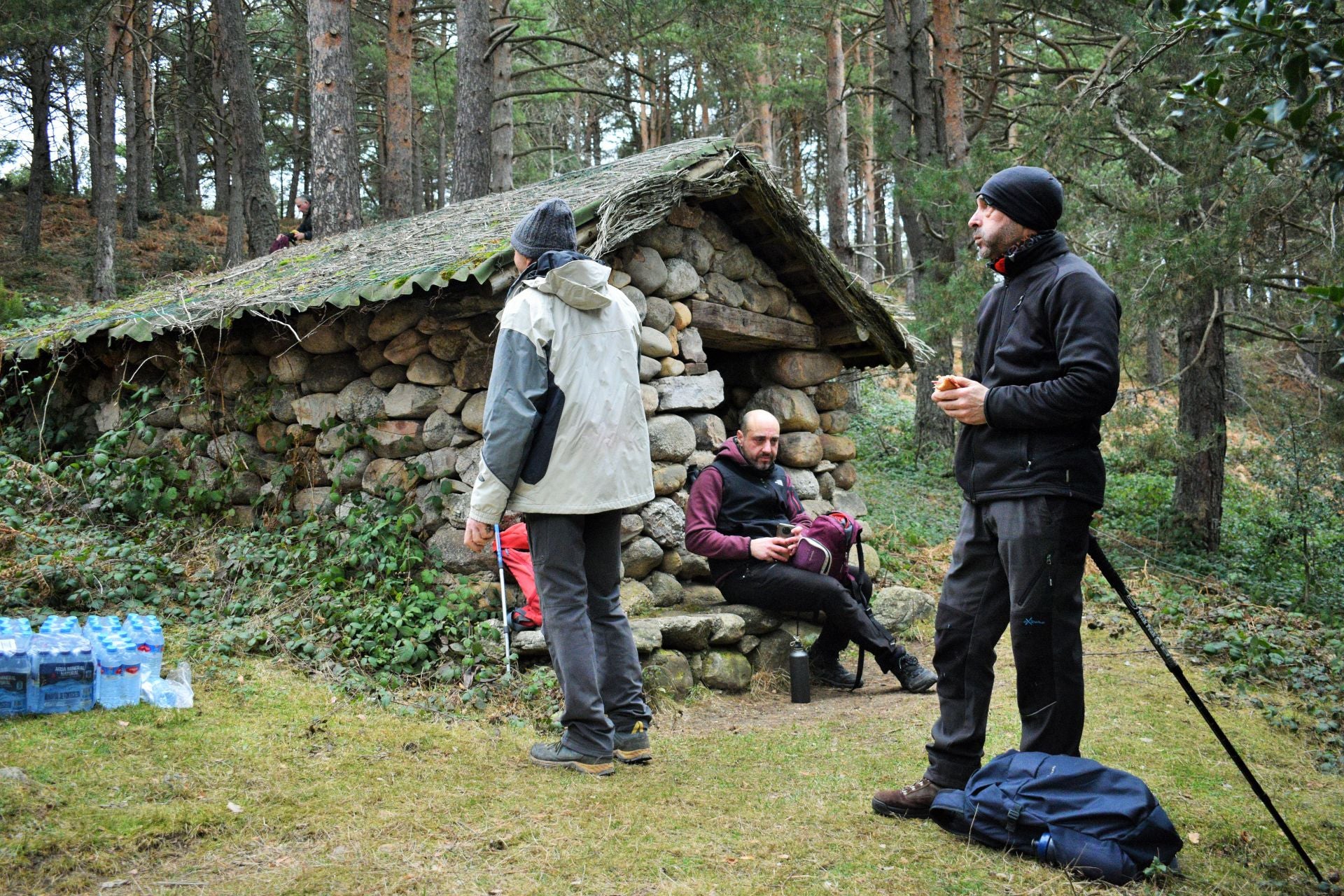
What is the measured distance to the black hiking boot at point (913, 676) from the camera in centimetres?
529

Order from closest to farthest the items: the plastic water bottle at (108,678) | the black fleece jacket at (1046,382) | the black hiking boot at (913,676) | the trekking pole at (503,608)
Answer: the black fleece jacket at (1046,382) < the plastic water bottle at (108,678) < the trekking pole at (503,608) < the black hiking boot at (913,676)

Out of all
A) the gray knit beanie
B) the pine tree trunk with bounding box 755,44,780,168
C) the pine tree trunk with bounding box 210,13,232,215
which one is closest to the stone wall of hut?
the gray knit beanie

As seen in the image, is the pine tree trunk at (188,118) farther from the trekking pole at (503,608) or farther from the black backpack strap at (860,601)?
the black backpack strap at (860,601)

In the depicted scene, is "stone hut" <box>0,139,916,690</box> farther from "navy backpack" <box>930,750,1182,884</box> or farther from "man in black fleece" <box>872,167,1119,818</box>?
"navy backpack" <box>930,750,1182,884</box>

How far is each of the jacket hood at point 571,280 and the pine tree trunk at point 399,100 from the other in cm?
841

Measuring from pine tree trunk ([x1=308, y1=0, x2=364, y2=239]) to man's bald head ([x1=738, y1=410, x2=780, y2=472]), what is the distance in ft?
20.0

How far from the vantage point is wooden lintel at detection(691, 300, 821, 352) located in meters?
6.19

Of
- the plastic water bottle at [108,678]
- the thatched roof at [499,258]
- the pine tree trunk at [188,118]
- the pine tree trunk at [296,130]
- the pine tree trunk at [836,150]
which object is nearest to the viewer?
the plastic water bottle at [108,678]

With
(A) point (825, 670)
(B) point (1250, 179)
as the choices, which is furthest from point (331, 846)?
(B) point (1250, 179)

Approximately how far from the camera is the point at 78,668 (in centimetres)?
371

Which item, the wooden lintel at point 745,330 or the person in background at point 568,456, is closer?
the person in background at point 568,456

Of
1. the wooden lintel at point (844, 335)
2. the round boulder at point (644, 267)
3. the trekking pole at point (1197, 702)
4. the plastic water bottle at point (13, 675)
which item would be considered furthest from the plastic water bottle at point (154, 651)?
the wooden lintel at point (844, 335)

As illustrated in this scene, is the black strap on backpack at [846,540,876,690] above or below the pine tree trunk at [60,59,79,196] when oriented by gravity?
below

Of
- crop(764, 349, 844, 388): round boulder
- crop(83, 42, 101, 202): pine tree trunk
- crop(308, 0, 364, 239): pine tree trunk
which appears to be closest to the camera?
crop(764, 349, 844, 388): round boulder
